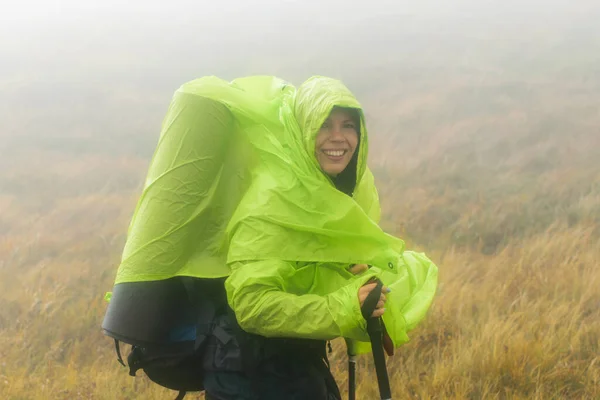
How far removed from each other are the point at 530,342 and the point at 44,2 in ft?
97.1

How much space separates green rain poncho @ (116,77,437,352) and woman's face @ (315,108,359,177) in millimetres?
56

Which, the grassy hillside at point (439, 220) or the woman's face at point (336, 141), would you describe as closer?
the woman's face at point (336, 141)

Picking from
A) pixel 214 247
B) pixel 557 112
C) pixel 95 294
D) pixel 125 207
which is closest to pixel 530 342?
pixel 214 247

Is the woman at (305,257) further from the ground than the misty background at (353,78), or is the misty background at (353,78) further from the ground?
the woman at (305,257)

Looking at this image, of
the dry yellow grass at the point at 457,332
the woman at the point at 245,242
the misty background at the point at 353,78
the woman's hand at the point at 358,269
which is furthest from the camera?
the misty background at the point at 353,78

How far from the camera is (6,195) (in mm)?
8344

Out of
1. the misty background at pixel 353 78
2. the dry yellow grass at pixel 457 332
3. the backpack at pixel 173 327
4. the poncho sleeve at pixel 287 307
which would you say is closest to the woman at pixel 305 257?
the poncho sleeve at pixel 287 307

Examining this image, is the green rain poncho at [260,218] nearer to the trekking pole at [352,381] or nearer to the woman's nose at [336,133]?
the woman's nose at [336,133]

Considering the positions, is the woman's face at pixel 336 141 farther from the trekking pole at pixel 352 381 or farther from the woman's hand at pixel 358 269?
the trekking pole at pixel 352 381

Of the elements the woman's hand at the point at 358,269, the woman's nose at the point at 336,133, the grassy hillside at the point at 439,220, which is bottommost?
the grassy hillside at the point at 439,220

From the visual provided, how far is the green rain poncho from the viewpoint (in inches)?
73.1

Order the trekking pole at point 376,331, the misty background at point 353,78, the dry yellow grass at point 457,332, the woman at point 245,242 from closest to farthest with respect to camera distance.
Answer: the trekking pole at point 376,331, the woman at point 245,242, the dry yellow grass at point 457,332, the misty background at point 353,78

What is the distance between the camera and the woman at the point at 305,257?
183 centimetres

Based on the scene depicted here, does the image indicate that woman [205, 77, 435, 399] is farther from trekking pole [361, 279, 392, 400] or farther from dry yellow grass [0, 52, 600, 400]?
dry yellow grass [0, 52, 600, 400]
